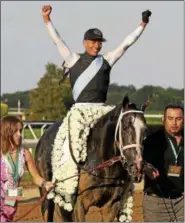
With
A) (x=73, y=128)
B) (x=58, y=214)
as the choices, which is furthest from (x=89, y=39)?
(x=58, y=214)

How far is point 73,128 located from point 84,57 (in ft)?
2.82

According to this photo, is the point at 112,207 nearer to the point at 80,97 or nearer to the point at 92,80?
the point at 80,97

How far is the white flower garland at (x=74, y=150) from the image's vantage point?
6656 millimetres

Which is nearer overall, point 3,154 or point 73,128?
point 3,154

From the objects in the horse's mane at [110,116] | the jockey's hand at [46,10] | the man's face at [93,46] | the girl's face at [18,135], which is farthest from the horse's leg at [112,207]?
the jockey's hand at [46,10]

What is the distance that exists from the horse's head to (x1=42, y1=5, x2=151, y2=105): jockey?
2.37 ft

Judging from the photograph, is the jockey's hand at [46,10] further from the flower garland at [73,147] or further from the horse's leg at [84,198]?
the horse's leg at [84,198]

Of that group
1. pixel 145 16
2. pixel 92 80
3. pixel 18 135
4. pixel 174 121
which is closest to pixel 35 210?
pixel 92 80

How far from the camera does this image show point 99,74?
6926mm

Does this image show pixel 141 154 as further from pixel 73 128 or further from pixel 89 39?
pixel 89 39

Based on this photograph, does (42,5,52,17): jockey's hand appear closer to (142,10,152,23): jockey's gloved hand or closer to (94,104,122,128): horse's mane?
(142,10,152,23): jockey's gloved hand

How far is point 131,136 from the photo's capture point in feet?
19.9

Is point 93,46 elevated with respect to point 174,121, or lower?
elevated

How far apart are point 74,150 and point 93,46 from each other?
1253mm
